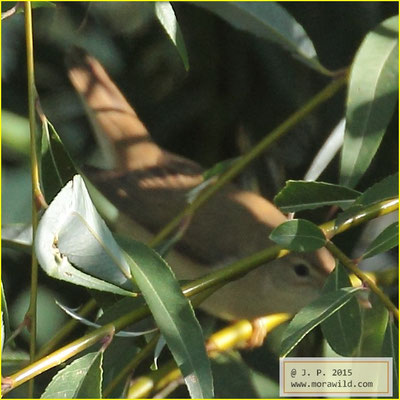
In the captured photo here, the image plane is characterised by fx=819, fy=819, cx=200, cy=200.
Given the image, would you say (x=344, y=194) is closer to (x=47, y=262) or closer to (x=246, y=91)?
(x=47, y=262)

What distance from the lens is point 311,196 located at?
1.18 metres

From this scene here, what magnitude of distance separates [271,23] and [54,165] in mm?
478

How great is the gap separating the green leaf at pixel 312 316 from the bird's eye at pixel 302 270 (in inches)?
41.6

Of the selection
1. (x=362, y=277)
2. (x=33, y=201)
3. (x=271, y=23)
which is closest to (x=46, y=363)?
(x=33, y=201)

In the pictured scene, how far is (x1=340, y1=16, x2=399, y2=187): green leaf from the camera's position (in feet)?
4.18

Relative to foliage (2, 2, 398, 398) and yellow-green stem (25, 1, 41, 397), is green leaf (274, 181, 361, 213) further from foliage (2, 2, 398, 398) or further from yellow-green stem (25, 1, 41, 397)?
yellow-green stem (25, 1, 41, 397)

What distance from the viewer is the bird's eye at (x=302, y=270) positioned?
2.17 metres

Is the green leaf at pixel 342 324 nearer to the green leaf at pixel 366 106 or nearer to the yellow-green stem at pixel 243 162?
the green leaf at pixel 366 106

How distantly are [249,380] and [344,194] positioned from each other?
0.71 meters

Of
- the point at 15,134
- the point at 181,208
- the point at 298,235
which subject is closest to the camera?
the point at 298,235

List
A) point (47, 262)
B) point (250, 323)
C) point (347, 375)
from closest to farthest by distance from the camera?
1. point (47, 262)
2. point (347, 375)
3. point (250, 323)

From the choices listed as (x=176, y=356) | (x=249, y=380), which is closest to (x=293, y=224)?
(x=176, y=356)

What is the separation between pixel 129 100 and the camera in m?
2.43

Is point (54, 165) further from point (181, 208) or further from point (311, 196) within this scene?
point (181, 208)
